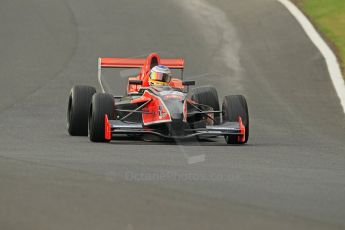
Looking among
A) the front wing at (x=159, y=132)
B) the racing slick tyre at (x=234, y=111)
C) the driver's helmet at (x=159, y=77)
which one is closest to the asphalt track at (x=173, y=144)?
the front wing at (x=159, y=132)

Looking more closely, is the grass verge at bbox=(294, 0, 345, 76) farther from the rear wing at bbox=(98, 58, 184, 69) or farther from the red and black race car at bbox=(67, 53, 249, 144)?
the red and black race car at bbox=(67, 53, 249, 144)

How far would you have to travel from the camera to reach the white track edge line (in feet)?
74.0

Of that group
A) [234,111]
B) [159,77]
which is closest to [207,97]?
[159,77]

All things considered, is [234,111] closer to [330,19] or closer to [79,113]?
[79,113]

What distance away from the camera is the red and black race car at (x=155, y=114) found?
15297 mm

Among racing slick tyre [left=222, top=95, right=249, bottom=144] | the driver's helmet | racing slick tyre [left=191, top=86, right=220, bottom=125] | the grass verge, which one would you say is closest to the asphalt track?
racing slick tyre [left=222, top=95, right=249, bottom=144]

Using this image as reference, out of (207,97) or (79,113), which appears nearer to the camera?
(79,113)

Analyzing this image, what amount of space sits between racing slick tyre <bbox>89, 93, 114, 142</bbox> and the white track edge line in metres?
6.72

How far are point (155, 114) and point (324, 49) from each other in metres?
11.1

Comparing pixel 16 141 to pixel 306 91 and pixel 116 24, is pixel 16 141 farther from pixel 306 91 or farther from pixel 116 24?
pixel 116 24

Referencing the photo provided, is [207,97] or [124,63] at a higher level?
[124,63]

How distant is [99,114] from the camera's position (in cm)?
1535

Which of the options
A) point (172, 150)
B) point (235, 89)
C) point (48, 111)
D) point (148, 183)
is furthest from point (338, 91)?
point (148, 183)

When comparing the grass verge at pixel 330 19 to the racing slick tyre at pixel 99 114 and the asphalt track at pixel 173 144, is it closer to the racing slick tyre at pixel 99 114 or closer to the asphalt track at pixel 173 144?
the asphalt track at pixel 173 144
